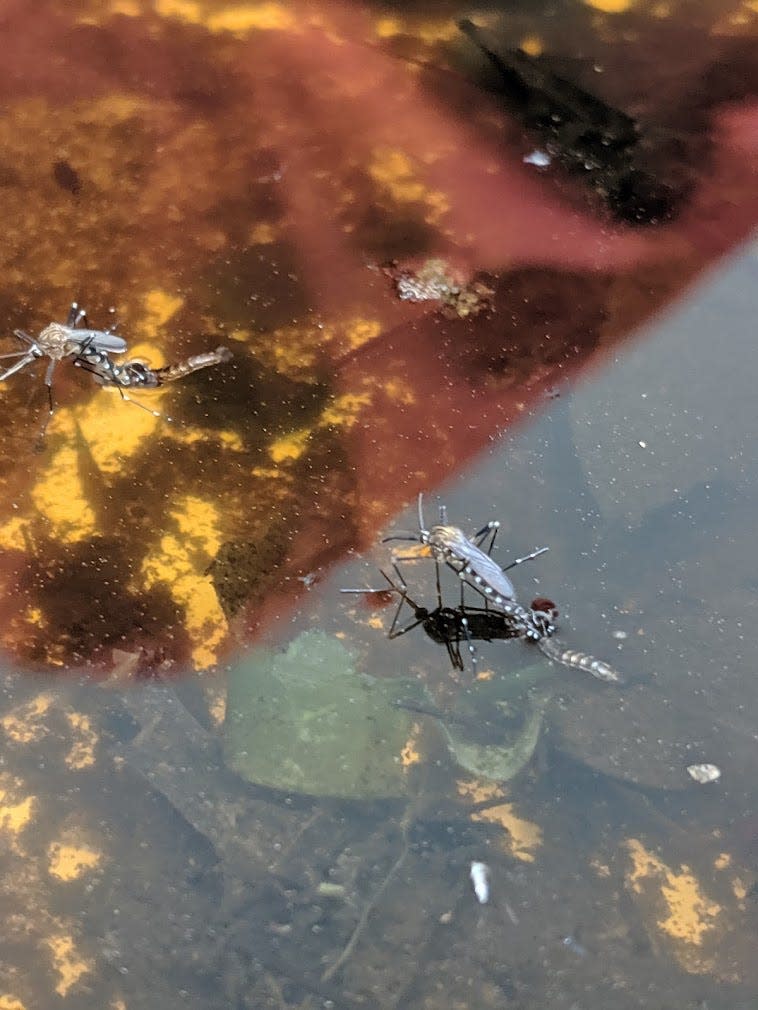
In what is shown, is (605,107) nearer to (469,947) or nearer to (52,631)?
(52,631)

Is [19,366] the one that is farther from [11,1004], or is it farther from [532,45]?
[532,45]

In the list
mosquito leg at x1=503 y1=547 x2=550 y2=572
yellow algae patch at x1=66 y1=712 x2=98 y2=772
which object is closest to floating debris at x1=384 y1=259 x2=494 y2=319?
mosquito leg at x1=503 y1=547 x2=550 y2=572

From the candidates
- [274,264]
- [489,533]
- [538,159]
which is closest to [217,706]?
[489,533]

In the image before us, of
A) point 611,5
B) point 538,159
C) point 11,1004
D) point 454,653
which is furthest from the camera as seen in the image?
point 611,5

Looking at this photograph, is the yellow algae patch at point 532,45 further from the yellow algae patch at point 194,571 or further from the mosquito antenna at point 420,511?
the yellow algae patch at point 194,571

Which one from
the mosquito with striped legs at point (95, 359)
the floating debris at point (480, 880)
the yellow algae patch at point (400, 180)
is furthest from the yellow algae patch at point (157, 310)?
the floating debris at point (480, 880)

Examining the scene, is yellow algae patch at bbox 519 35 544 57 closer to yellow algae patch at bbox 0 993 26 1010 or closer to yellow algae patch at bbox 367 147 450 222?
yellow algae patch at bbox 367 147 450 222

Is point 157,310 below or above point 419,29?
below
